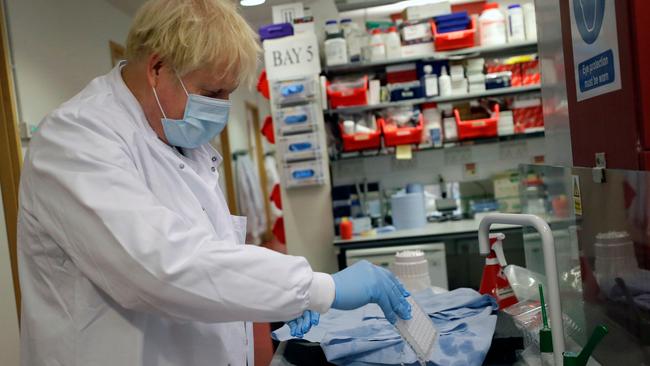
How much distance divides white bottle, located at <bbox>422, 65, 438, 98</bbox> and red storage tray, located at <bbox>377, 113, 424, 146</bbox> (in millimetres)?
182

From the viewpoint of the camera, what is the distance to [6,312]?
320cm

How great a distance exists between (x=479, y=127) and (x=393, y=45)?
0.86 metres

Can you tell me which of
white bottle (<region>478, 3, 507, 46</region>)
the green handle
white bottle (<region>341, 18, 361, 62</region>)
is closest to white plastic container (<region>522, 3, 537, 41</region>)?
white bottle (<region>478, 3, 507, 46</region>)

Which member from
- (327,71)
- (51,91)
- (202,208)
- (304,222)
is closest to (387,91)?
(327,71)

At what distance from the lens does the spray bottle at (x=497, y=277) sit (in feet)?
5.04

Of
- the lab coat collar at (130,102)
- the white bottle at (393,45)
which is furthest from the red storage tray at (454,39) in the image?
the lab coat collar at (130,102)

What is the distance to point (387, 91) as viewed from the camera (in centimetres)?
425

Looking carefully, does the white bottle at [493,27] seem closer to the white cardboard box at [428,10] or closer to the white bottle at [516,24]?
the white bottle at [516,24]

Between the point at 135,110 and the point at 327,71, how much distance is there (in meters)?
3.19

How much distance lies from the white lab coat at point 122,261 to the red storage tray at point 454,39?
319cm

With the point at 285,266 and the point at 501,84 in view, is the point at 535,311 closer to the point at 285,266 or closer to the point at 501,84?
the point at 285,266

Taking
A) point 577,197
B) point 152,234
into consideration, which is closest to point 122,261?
point 152,234

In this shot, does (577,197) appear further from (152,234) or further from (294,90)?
(294,90)

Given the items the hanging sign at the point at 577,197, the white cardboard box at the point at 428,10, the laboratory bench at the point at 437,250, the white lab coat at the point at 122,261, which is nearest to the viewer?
the white lab coat at the point at 122,261
